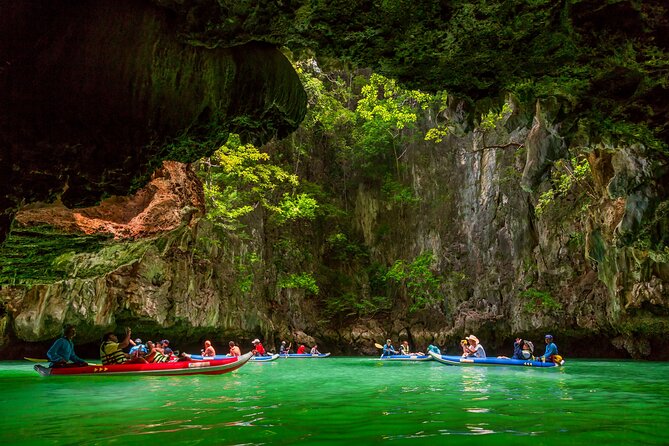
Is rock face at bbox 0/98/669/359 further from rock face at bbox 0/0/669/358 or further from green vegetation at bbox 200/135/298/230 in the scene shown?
green vegetation at bbox 200/135/298/230

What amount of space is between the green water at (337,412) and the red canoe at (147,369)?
106 cm

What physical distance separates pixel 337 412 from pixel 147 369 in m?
6.90

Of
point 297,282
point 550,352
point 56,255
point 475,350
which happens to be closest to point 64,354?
point 56,255

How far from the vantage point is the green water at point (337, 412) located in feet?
14.6

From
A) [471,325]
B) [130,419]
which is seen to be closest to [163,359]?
[130,419]

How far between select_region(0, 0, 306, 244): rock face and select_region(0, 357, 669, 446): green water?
2603 millimetres

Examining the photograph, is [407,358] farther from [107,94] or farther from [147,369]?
[107,94]

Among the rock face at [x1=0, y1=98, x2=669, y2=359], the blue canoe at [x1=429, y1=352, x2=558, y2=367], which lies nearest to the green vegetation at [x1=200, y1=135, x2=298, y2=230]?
the rock face at [x1=0, y1=98, x2=669, y2=359]

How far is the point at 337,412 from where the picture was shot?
6.01 m

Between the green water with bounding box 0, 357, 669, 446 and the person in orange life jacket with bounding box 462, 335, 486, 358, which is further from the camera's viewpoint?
the person in orange life jacket with bounding box 462, 335, 486, 358

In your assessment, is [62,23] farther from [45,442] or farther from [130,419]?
[130,419]

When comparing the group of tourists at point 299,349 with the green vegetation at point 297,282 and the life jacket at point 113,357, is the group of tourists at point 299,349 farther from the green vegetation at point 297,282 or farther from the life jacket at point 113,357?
the life jacket at point 113,357

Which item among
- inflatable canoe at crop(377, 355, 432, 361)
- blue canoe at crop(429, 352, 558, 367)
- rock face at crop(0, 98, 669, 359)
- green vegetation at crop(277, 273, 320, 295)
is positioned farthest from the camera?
green vegetation at crop(277, 273, 320, 295)

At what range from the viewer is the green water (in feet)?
14.6
